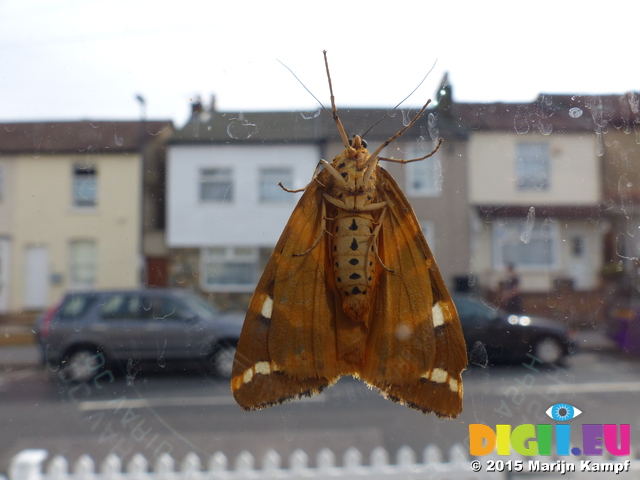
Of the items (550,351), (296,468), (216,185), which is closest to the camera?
(550,351)

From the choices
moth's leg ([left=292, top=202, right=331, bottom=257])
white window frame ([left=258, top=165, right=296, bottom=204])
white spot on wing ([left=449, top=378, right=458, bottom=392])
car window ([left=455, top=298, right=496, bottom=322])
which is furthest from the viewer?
white window frame ([left=258, top=165, right=296, bottom=204])

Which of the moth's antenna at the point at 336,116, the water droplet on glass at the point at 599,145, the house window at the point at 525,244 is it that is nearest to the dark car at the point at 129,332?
the moth's antenna at the point at 336,116

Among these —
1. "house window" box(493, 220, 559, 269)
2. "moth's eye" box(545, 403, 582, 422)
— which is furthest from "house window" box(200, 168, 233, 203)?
"moth's eye" box(545, 403, 582, 422)

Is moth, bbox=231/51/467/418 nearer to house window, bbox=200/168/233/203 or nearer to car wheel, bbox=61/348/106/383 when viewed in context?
house window, bbox=200/168/233/203

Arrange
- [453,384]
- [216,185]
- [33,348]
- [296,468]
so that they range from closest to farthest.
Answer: [453,384], [33,348], [216,185], [296,468]

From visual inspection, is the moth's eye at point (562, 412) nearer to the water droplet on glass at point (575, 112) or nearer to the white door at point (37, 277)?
the water droplet on glass at point (575, 112)

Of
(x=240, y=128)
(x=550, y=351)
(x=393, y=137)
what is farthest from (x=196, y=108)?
(x=550, y=351)

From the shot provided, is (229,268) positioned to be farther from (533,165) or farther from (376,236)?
(533,165)
